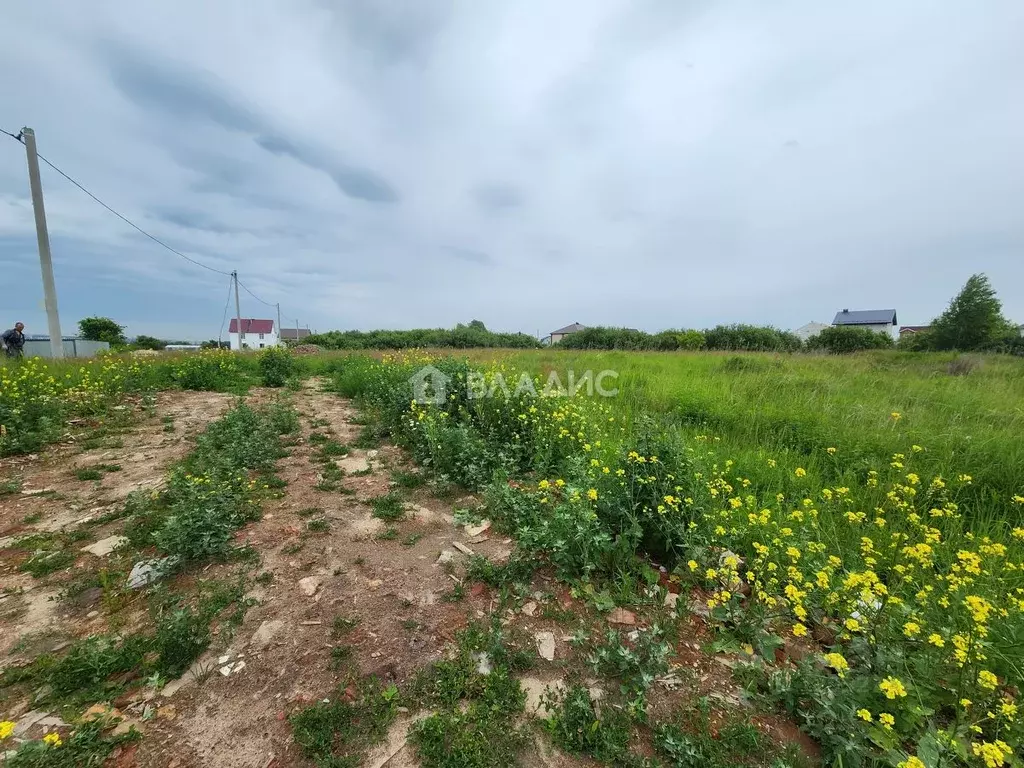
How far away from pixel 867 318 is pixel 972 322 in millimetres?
37018

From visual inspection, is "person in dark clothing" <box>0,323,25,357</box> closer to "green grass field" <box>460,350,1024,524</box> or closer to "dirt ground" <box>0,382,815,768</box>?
"dirt ground" <box>0,382,815,768</box>

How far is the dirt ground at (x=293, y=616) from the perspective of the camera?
1577 mm

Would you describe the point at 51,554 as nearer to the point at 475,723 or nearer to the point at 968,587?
the point at 475,723

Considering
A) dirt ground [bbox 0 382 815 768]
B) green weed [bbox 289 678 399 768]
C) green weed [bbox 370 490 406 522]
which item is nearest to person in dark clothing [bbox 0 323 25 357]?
dirt ground [bbox 0 382 815 768]

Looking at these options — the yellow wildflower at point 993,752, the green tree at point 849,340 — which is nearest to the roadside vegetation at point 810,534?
the yellow wildflower at point 993,752

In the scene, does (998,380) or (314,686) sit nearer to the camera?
(314,686)

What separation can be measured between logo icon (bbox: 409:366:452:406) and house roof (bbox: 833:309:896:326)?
2546 inches

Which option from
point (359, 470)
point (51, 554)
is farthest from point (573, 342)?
point (51, 554)

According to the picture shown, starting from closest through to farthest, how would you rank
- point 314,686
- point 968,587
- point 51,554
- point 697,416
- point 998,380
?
point 314,686
point 968,587
point 51,554
point 697,416
point 998,380

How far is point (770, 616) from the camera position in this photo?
1933 millimetres

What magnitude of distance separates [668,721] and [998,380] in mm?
11918

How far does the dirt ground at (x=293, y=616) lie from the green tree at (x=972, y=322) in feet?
105

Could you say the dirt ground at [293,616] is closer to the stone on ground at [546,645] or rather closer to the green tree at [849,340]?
the stone on ground at [546,645]

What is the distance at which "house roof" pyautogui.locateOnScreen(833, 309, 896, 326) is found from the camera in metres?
51.3
